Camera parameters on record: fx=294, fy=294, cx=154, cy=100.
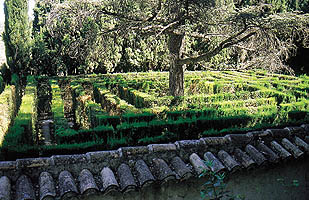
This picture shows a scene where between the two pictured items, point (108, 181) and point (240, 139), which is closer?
point (108, 181)

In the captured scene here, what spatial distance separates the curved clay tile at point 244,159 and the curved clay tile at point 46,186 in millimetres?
2420

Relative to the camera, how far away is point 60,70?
14938 mm

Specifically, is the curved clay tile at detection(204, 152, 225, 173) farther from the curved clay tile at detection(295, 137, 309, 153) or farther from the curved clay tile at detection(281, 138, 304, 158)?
the curved clay tile at detection(295, 137, 309, 153)

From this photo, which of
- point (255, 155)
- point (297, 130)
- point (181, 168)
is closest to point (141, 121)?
point (181, 168)

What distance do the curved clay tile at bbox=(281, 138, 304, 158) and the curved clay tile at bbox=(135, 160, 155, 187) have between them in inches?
87.5

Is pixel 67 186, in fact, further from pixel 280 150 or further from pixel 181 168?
pixel 280 150

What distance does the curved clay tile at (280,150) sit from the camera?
4164mm

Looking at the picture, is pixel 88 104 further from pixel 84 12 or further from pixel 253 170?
pixel 253 170

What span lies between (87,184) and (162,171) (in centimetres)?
91

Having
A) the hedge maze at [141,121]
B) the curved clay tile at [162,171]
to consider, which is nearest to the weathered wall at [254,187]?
the curved clay tile at [162,171]

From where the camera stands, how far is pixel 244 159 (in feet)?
13.1

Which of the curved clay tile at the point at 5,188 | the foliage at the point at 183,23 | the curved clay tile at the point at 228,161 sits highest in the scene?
the foliage at the point at 183,23

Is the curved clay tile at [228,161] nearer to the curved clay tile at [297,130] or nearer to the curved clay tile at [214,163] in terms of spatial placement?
the curved clay tile at [214,163]

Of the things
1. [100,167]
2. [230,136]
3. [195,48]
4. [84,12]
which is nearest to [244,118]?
[230,136]
